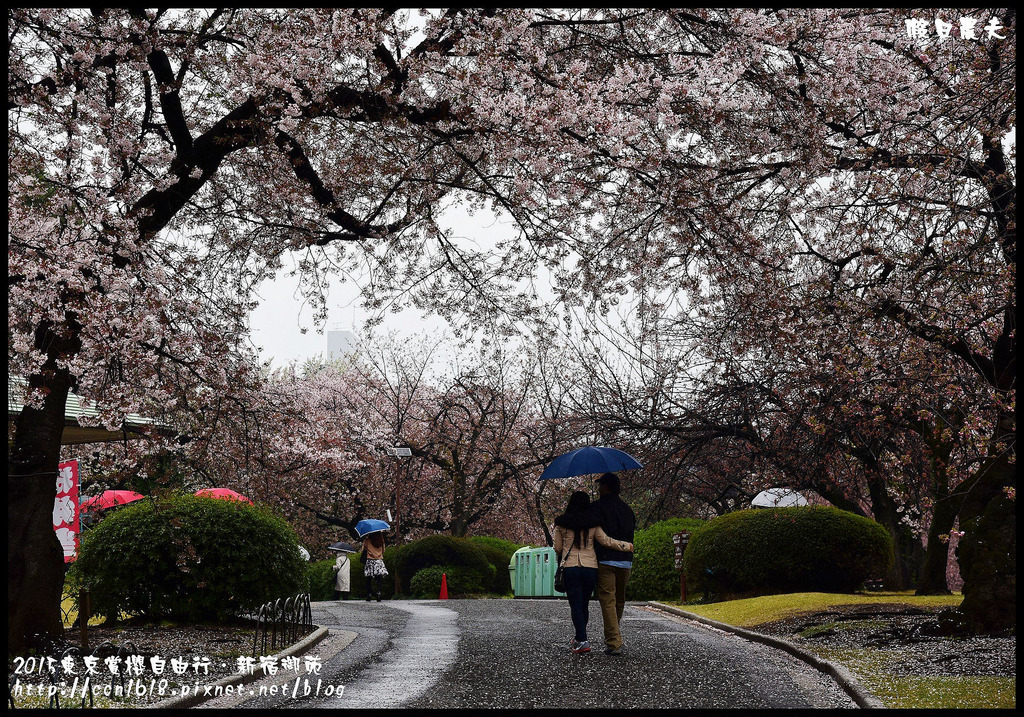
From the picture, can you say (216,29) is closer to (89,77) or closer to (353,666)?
(89,77)

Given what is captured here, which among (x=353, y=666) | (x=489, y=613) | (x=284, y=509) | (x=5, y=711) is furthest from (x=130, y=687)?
(x=284, y=509)

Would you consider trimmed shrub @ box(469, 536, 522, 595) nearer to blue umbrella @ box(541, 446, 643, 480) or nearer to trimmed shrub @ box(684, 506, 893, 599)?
trimmed shrub @ box(684, 506, 893, 599)

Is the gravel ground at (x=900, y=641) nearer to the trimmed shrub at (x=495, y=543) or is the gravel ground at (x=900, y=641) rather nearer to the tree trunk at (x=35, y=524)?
the tree trunk at (x=35, y=524)

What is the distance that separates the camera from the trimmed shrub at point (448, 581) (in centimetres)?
2678

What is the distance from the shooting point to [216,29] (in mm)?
10273

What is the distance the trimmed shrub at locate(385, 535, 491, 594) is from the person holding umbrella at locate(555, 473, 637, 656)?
1769 centimetres

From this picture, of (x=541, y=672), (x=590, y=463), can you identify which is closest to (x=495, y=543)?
(x=590, y=463)

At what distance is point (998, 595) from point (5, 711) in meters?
9.33

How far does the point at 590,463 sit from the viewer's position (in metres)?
11.6

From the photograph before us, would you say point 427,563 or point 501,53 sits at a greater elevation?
point 501,53

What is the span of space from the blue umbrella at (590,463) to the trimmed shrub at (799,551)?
7.32 meters

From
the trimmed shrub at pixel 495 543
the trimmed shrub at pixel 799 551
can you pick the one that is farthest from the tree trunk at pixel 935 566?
the trimmed shrub at pixel 495 543

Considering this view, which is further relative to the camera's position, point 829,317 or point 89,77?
point 829,317

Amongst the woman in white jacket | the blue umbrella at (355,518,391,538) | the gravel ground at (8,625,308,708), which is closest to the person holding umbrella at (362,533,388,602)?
the blue umbrella at (355,518,391,538)
